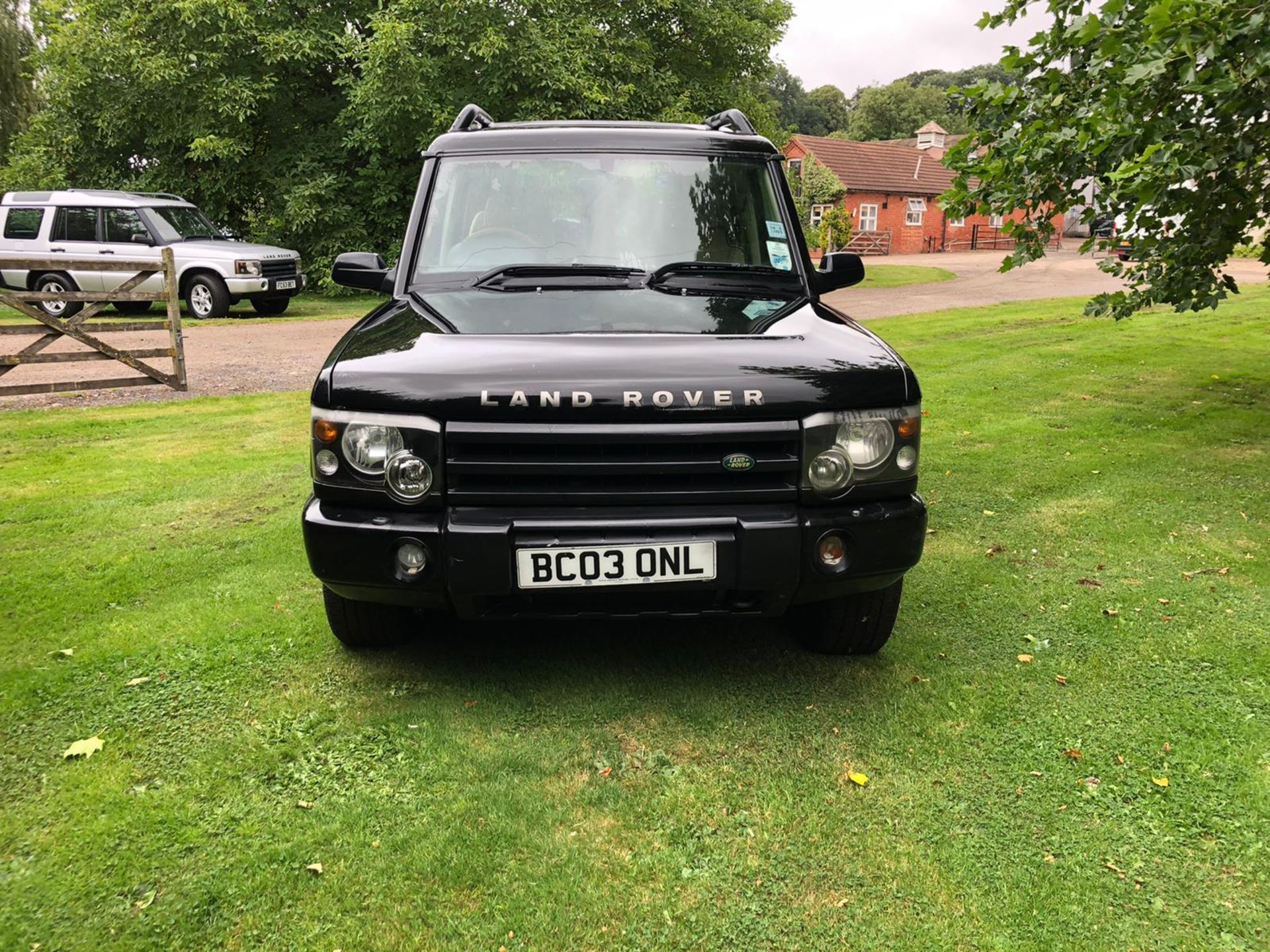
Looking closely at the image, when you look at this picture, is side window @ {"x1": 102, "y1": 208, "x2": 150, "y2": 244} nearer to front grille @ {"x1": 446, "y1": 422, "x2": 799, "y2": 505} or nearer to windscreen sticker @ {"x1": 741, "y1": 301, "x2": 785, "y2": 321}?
windscreen sticker @ {"x1": 741, "y1": 301, "x2": 785, "y2": 321}

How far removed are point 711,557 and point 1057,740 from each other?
128 cm

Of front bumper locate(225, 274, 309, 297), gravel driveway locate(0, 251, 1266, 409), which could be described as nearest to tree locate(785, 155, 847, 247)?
gravel driveway locate(0, 251, 1266, 409)

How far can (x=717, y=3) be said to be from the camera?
76.1 feet

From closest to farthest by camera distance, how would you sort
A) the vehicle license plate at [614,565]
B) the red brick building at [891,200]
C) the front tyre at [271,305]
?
the vehicle license plate at [614,565]
the front tyre at [271,305]
the red brick building at [891,200]

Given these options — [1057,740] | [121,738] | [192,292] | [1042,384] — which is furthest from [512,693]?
[192,292]

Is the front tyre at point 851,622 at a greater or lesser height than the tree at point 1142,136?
lesser

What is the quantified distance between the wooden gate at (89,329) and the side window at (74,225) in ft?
25.2

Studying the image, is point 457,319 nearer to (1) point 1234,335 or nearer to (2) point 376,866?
(2) point 376,866

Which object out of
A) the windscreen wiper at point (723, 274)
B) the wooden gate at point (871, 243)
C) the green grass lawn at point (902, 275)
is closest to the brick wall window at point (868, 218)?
the wooden gate at point (871, 243)

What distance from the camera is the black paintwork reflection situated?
2.90 meters

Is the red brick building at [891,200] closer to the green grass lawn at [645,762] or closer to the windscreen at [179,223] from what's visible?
the windscreen at [179,223]

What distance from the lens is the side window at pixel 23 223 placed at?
16594 mm

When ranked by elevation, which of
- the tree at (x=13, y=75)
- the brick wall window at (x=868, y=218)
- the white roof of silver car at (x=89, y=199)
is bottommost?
the white roof of silver car at (x=89, y=199)

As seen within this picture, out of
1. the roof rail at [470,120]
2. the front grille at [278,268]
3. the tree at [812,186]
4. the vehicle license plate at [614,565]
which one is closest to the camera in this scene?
the vehicle license plate at [614,565]
